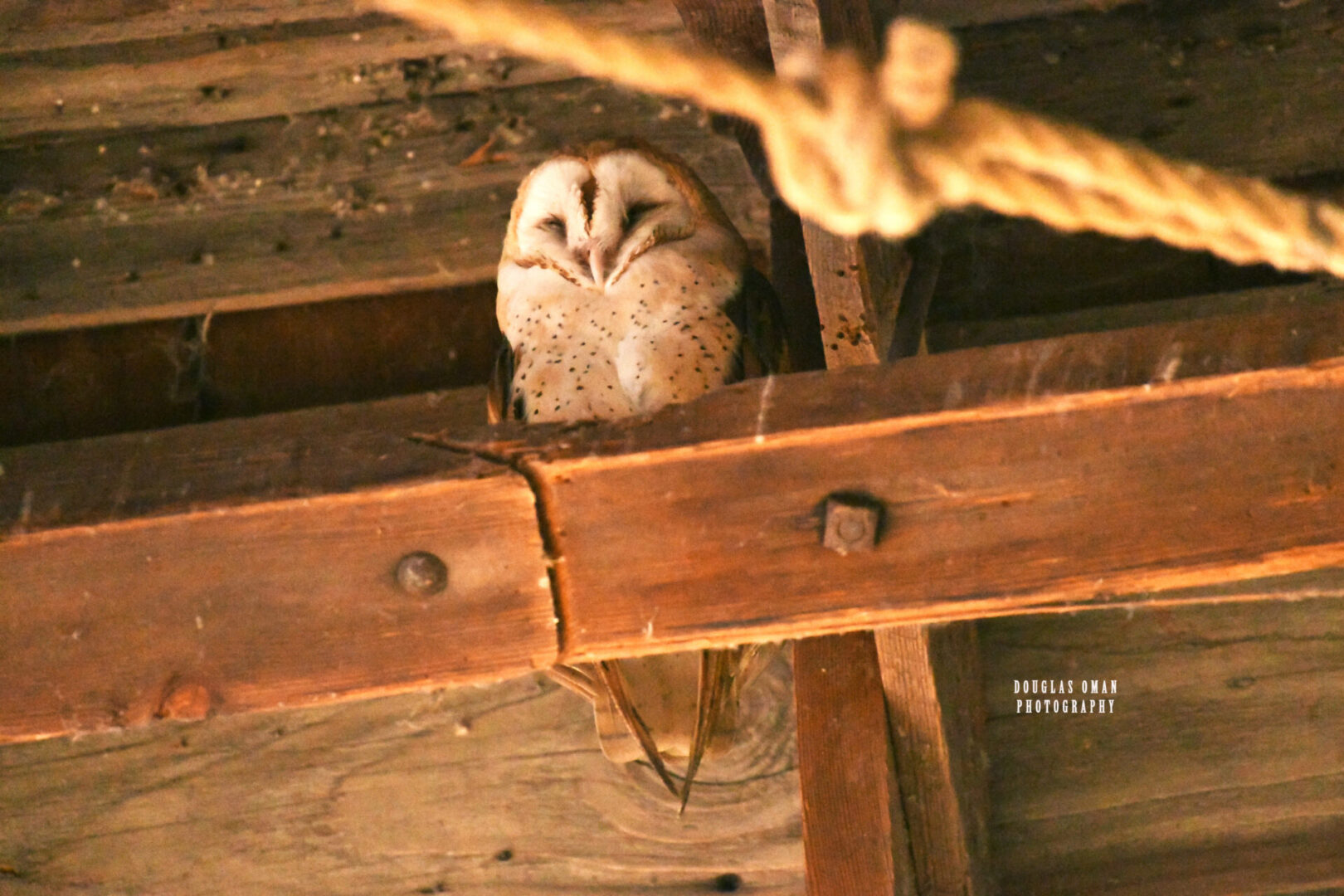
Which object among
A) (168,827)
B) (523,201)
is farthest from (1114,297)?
(168,827)

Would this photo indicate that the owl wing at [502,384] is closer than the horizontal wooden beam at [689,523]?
No

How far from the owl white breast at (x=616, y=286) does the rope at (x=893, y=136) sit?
0.75 m

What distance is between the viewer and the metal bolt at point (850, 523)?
0.89 meters

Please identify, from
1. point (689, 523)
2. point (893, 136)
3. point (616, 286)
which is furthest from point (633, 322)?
point (893, 136)

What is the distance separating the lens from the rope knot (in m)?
0.42

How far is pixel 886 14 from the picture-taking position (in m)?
1.41

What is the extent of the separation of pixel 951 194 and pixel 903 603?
506mm

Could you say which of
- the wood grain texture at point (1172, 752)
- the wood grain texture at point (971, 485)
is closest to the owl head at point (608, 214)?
the wood grain texture at point (971, 485)

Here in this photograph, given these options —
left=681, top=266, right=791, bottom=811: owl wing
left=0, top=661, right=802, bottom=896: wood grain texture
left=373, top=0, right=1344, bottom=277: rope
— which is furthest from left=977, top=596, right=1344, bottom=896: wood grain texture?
left=373, top=0, right=1344, bottom=277: rope

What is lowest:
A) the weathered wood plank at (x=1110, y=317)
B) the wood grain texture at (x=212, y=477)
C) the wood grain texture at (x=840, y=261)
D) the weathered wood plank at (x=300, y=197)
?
the wood grain texture at (x=212, y=477)

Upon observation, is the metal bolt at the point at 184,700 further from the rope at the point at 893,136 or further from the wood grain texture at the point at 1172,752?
the wood grain texture at the point at 1172,752

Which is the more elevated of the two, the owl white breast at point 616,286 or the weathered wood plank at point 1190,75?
the weathered wood plank at point 1190,75

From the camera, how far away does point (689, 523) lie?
2.98 feet

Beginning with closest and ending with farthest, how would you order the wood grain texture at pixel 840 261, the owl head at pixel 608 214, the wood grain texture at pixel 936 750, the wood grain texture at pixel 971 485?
the wood grain texture at pixel 971 485, the wood grain texture at pixel 840 261, the wood grain texture at pixel 936 750, the owl head at pixel 608 214
